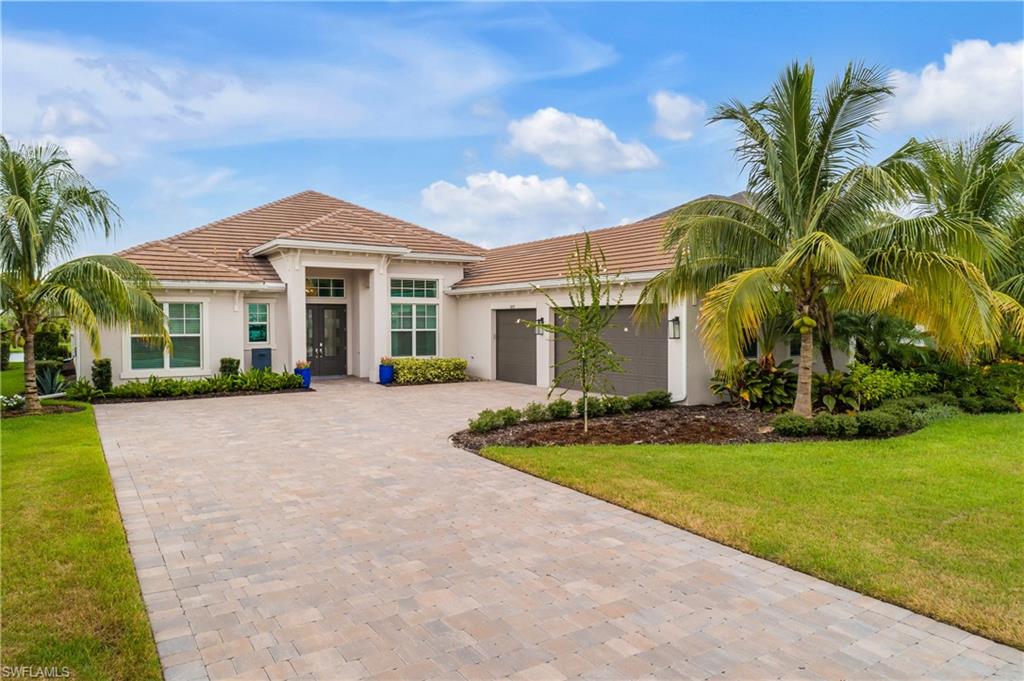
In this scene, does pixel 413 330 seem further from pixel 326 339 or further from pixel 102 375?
pixel 102 375

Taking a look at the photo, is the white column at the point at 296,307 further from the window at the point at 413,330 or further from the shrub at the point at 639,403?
the shrub at the point at 639,403

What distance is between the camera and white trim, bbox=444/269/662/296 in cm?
1423

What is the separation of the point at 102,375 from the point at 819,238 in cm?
1558

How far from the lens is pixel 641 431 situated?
34.2 feet

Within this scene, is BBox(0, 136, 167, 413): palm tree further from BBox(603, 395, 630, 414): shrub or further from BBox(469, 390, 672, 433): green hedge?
BBox(603, 395, 630, 414): shrub

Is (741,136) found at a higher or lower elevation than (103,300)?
higher

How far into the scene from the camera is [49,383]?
15344 mm

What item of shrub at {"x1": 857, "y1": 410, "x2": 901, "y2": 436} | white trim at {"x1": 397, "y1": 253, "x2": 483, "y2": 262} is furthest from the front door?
shrub at {"x1": 857, "y1": 410, "x2": 901, "y2": 436}

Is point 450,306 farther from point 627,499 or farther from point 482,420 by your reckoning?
point 627,499

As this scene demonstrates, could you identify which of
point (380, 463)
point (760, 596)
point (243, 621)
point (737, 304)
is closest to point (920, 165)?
point (737, 304)

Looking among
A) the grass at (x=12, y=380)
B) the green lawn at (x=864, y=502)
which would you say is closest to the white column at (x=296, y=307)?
the grass at (x=12, y=380)

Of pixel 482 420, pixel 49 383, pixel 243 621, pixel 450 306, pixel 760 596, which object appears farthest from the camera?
pixel 450 306

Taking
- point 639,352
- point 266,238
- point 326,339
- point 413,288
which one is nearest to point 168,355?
point 326,339

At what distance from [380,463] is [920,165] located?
929 centimetres
